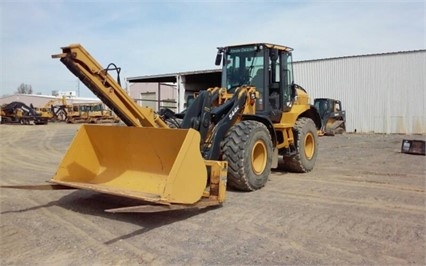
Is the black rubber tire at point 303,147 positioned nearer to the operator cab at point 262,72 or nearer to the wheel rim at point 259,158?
the operator cab at point 262,72

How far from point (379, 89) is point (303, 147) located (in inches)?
658

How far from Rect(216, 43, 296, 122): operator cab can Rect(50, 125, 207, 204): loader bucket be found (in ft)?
8.73

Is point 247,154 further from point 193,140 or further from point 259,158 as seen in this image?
point 193,140

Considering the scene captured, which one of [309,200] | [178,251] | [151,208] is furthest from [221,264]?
[309,200]

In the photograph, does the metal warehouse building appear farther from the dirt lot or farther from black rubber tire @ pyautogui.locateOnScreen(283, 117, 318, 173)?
the dirt lot

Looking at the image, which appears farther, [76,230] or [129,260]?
[76,230]

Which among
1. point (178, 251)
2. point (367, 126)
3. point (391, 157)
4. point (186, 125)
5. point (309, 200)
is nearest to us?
point (178, 251)

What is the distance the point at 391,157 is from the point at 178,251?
9.59 m

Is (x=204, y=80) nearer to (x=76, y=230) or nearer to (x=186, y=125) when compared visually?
(x=186, y=125)

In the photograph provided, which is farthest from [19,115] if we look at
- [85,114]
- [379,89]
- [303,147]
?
[303,147]

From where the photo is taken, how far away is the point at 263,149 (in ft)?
22.8

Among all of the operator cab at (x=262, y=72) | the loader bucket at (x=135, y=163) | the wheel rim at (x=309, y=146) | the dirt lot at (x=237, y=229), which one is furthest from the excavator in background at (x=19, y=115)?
the loader bucket at (x=135, y=163)

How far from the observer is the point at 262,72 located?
26.1 ft

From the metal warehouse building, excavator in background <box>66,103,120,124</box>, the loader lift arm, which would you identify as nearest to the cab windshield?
the loader lift arm
